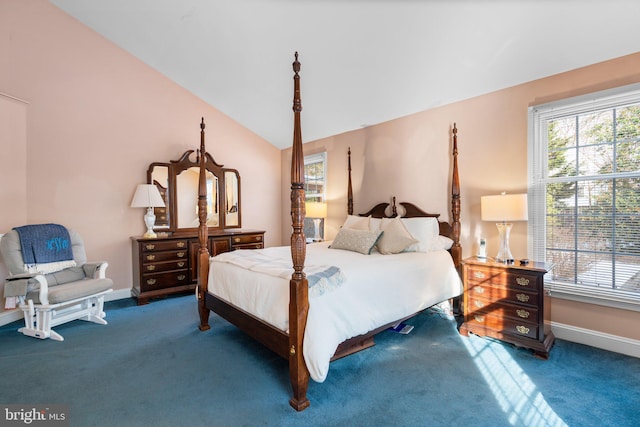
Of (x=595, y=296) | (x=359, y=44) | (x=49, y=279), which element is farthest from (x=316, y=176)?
(x=595, y=296)

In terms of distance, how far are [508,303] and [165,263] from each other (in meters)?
4.14

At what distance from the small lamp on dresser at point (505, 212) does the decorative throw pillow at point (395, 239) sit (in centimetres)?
78

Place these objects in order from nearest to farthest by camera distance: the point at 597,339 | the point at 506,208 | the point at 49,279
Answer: the point at 597,339 < the point at 506,208 < the point at 49,279

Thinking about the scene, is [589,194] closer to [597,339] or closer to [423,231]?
[597,339]

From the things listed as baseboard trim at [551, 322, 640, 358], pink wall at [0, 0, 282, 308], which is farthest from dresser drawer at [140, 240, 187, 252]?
baseboard trim at [551, 322, 640, 358]

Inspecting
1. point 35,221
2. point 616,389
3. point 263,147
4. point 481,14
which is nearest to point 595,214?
point 616,389

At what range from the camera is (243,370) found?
232 cm

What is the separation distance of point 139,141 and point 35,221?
160 cm

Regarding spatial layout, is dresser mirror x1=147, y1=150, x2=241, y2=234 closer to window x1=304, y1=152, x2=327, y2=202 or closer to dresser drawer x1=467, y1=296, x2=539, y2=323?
window x1=304, y1=152, x2=327, y2=202

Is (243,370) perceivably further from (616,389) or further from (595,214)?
(595,214)

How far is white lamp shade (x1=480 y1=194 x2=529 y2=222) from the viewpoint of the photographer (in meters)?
2.75

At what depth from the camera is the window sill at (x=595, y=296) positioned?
2.51 meters

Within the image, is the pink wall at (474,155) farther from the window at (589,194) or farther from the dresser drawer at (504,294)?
the dresser drawer at (504,294)

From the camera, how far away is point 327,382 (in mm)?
2152
